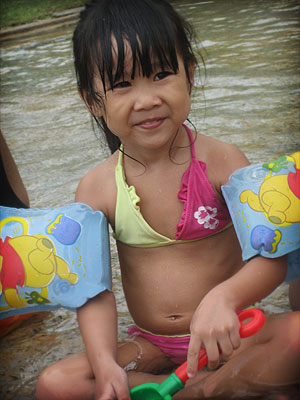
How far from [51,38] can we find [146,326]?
965 centimetres

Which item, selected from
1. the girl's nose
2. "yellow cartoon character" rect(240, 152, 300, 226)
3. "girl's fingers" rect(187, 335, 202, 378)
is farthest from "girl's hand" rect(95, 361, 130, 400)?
the girl's nose

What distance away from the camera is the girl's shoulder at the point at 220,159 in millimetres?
1936

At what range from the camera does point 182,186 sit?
194 centimetres

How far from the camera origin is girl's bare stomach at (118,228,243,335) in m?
1.91

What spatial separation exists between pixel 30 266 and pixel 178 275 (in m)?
0.49

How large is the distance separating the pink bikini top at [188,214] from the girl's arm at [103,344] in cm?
23

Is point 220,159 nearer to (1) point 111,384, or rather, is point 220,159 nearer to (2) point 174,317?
(2) point 174,317

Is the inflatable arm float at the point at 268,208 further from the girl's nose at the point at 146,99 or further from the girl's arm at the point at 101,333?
the girl's arm at the point at 101,333

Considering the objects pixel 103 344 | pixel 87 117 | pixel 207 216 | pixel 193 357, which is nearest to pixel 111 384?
pixel 103 344

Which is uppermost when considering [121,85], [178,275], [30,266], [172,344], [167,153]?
[121,85]

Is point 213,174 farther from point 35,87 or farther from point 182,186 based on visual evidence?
point 35,87

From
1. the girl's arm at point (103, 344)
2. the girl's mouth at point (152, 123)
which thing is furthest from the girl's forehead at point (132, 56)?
the girl's arm at point (103, 344)

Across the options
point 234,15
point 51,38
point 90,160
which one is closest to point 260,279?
point 90,160

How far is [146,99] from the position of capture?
173cm
